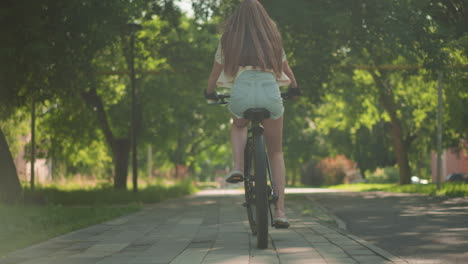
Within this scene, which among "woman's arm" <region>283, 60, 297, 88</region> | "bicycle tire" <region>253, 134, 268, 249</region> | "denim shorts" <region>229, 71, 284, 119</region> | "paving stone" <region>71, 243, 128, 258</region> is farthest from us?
"woman's arm" <region>283, 60, 297, 88</region>

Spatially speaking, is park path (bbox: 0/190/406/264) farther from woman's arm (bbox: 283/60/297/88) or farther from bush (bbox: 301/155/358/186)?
bush (bbox: 301/155/358/186)

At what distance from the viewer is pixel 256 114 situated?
17.7 feet

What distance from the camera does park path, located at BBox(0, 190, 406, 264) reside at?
489cm

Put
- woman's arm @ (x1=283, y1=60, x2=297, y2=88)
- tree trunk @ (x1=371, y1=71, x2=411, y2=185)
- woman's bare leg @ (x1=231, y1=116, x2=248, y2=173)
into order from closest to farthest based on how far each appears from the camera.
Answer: woman's bare leg @ (x1=231, y1=116, x2=248, y2=173) < woman's arm @ (x1=283, y1=60, x2=297, y2=88) < tree trunk @ (x1=371, y1=71, x2=411, y2=185)

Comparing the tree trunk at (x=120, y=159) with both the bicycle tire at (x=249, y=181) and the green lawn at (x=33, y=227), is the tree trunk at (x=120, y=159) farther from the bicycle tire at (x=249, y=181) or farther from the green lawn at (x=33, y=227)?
the bicycle tire at (x=249, y=181)

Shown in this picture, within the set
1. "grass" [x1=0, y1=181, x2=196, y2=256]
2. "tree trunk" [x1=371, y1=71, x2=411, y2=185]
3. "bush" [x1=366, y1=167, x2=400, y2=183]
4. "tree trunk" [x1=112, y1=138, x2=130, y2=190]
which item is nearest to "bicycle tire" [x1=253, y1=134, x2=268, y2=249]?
"grass" [x1=0, y1=181, x2=196, y2=256]

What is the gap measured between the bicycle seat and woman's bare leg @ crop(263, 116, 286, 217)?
364mm

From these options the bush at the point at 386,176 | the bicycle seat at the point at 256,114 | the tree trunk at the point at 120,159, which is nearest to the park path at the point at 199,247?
the bicycle seat at the point at 256,114

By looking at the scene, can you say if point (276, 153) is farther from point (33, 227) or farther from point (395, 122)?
point (395, 122)

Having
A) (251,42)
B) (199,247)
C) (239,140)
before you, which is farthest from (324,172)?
(251,42)

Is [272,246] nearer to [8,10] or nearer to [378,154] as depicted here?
[8,10]

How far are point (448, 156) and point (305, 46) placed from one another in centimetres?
5032

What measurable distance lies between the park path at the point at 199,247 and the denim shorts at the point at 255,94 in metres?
1.20

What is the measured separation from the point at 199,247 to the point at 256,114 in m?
1.31
